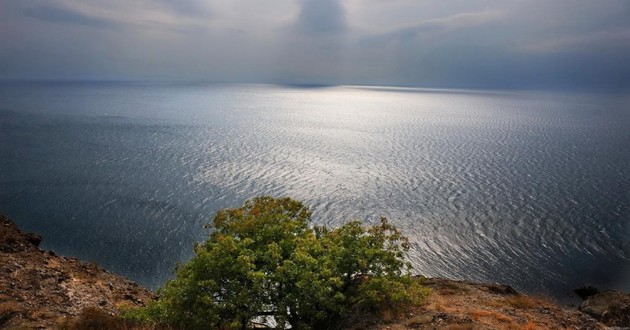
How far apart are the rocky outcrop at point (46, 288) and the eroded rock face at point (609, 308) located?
4143cm

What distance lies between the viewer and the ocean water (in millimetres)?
49906

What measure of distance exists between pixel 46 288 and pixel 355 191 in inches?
2128

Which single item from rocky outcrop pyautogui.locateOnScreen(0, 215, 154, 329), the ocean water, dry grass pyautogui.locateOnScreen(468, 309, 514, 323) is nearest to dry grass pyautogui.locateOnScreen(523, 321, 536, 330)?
dry grass pyautogui.locateOnScreen(468, 309, 514, 323)

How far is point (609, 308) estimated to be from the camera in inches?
1334

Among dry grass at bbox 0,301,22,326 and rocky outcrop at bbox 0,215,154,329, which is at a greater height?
dry grass at bbox 0,301,22,326

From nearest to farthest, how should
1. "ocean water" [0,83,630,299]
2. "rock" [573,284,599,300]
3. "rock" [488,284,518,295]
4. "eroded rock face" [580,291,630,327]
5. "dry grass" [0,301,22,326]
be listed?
"dry grass" [0,301,22,326] < "eroded rock face" [580,291,630,327] < "rock" [488,284,518,295] < "rock" [573,284,599,300] < "ocean water" [0,83,630,299]

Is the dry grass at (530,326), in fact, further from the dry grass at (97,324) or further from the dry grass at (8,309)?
the dry grass at (8,309)

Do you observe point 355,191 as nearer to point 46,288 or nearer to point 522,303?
point 522,303

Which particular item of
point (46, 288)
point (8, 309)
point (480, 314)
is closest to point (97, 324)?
point (8, 309)

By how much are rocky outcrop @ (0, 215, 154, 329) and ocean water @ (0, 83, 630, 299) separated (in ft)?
26.2

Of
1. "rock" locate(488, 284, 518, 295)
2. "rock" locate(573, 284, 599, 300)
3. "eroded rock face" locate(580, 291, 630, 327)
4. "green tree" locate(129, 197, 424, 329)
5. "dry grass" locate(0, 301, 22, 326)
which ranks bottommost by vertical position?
"rock" locate(573, 284, 599, 300)

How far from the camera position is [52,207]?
61.6 meters

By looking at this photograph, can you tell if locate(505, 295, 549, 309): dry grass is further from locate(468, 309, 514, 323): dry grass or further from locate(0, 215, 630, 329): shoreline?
locate(468, 309, 514, 323): dry grass

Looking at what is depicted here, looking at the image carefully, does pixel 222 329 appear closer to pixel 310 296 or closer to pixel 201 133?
pixel 310 296
